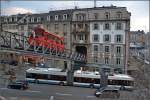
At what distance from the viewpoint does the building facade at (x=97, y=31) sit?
60.2m

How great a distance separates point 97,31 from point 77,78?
62.3ft

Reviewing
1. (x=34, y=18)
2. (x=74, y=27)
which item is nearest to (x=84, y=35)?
(x=74, y=27)

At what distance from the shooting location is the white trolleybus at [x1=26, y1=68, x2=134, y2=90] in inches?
1725

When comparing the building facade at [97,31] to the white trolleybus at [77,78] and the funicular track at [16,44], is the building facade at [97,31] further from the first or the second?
the funicular track at [16,44]

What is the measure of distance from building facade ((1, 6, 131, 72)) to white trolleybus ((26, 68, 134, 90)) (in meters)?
14.5

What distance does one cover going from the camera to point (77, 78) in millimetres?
45000

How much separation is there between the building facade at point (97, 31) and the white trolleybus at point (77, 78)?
14.5 meters

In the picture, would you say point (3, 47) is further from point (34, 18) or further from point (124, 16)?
point (34, 18)

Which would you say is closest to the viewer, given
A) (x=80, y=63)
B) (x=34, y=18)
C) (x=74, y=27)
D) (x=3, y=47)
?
(x=3, y=47)

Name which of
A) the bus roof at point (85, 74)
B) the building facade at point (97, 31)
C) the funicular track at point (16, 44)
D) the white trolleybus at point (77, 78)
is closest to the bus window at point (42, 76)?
the white trolleybus at point (77, 78)

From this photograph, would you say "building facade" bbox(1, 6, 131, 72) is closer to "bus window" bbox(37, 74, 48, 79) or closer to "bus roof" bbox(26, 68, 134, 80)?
"bus roof" bbox(26, 68, 134, 80)

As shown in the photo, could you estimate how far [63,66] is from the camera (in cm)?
6191

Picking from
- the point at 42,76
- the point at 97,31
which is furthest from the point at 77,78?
the point at 97,31

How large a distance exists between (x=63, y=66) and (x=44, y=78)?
53.0ft
